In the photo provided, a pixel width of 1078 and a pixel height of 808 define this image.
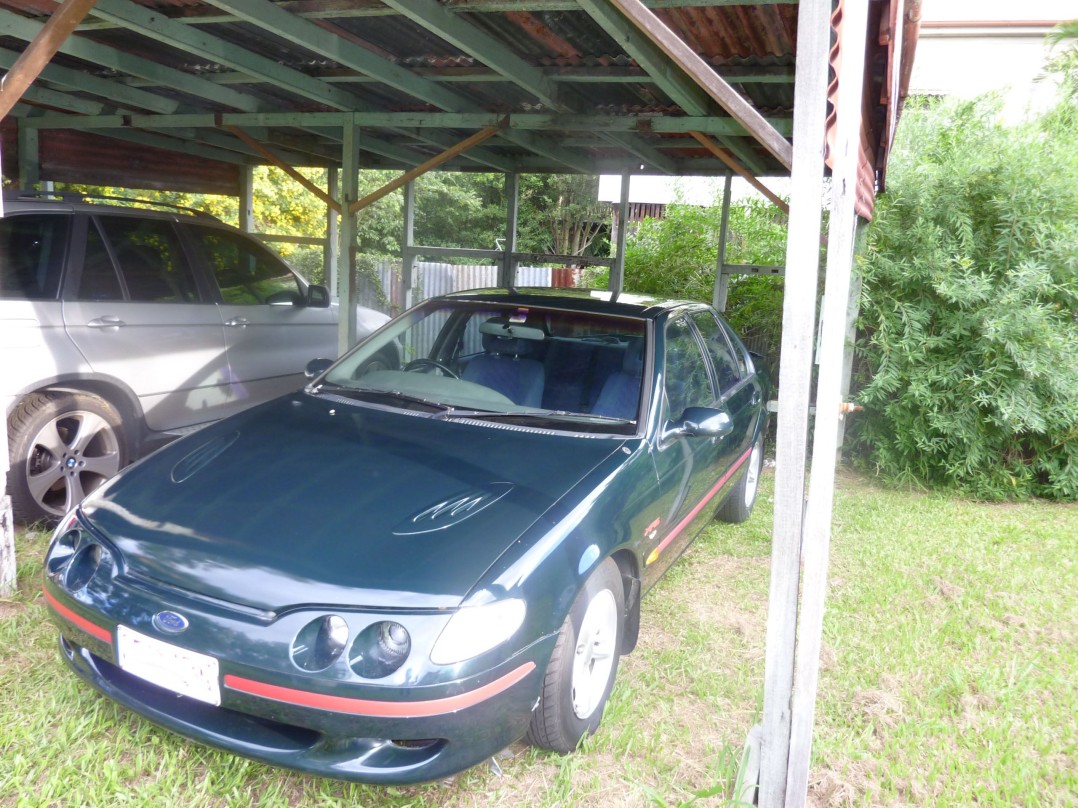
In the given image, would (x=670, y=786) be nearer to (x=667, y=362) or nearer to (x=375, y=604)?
(x=375, y=604)

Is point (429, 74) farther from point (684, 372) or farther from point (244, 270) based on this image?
point (684, 372)

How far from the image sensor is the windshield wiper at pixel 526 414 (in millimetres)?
3311

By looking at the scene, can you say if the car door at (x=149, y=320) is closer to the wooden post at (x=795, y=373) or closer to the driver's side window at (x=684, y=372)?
the driver's side window at (x=684, y=372)

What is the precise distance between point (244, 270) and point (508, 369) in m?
2.81

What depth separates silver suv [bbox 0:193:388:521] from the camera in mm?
4117

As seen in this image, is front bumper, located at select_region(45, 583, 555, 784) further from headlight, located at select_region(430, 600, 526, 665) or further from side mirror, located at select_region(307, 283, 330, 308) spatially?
side mirror, located at select_region(307, 283, 330, 308)

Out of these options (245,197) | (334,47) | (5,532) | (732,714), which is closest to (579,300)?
(732,714)

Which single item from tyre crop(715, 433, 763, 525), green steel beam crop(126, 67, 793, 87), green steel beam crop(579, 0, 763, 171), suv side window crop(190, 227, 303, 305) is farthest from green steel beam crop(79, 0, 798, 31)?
tyre crop(715, 433, 763, 525)

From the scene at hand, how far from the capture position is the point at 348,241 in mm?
6309

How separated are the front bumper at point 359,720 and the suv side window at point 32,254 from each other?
8.57 ft

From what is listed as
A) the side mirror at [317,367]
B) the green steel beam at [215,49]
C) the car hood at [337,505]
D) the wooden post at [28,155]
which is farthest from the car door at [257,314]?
the wooden post at [28,155]

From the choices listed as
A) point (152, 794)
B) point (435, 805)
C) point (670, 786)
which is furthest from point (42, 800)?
point (670, 786)

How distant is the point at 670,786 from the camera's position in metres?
2.60

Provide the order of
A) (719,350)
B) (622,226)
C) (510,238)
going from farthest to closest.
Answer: (510,238) < (622,226) < (719,350)
